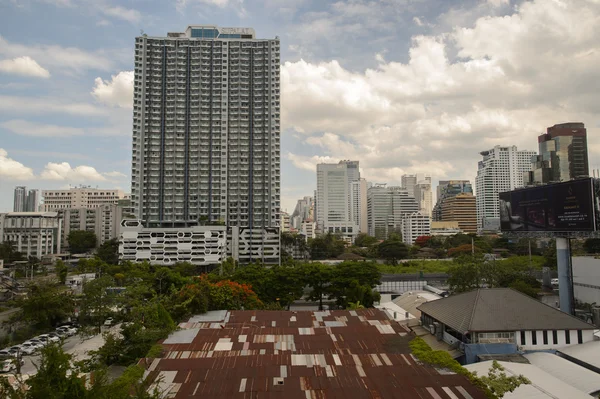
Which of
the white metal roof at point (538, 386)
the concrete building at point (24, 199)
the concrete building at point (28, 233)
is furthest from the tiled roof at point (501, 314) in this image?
the concrete building at point (24, 199)

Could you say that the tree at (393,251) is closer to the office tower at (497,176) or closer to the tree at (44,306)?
the tree at (44,306)

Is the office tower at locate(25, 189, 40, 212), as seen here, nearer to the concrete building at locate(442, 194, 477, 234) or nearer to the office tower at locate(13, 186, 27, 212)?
the office tower at locate(13, 186, 27, 212)

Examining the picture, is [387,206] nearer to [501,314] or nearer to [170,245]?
[170,245]

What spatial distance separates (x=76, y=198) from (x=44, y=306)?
9829 centimetres

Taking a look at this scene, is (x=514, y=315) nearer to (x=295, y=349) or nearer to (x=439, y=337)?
(x=439, y=337)

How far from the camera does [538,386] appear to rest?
576 inches

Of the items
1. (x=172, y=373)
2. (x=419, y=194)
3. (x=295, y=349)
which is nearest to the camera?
(x=172, y=373)

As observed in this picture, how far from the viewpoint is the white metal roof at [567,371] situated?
15.6 metres

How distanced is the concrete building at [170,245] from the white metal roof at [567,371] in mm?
46612

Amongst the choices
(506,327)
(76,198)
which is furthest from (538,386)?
(76,198)

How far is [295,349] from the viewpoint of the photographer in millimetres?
17078

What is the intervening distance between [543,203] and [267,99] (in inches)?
1911

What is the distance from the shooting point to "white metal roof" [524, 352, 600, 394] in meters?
15.6

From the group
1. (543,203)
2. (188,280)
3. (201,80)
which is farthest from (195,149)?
(543,203)
